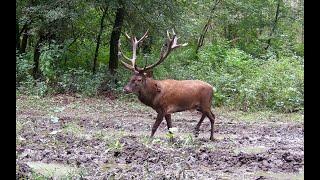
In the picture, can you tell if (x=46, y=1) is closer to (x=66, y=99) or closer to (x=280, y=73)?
(x=66, y=99)

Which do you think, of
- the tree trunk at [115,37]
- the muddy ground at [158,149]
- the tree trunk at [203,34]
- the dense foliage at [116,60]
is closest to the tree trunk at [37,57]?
the dense foliage at [116,60]

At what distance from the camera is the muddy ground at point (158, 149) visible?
5766 millimetres

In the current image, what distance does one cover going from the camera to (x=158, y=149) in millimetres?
7141

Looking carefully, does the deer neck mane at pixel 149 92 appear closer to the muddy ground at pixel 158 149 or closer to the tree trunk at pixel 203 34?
the muddy ground at pixel 158 149

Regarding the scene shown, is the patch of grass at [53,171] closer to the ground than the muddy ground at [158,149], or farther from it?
farther from it

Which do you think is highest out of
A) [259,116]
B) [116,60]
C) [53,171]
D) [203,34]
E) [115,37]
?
[203,34]

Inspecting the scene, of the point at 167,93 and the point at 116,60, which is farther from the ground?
the point at 167,93

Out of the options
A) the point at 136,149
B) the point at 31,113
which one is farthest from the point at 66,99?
the point at 136,149

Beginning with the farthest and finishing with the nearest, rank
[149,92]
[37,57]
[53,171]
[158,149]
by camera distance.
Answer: [37,57] → [149,92] → [158,149] → [53,171]

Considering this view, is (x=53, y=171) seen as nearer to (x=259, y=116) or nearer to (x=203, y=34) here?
(x=259, y=116)

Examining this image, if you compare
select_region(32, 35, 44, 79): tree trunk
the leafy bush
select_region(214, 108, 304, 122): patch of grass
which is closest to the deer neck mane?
select_region(214, 108, 304, 122): patch of grass

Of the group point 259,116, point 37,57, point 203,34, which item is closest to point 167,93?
point 259,116

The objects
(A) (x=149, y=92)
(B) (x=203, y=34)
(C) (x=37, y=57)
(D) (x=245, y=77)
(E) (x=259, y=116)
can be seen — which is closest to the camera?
(A) (x=149, y=92)

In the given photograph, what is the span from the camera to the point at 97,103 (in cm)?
1666
